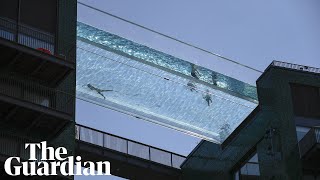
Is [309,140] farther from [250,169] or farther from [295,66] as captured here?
[295,66]

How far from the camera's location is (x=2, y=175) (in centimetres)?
4694

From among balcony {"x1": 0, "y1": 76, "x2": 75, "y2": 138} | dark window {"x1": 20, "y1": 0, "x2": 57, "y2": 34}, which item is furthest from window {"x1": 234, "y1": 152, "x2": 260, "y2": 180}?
dark window {"x1": 20, "y1": 0, "x2": 57, "y2": 34}

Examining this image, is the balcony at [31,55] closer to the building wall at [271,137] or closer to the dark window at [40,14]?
the dark window at [40,14]

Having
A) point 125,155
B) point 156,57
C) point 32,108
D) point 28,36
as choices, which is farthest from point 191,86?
point 32,108

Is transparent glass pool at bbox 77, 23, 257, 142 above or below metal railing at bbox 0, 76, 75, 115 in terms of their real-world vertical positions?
above

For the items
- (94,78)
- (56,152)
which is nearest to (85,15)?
(94,78)

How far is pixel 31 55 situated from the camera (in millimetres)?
49469

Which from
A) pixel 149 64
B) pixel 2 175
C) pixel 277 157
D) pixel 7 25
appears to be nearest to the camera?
pixel 2 175

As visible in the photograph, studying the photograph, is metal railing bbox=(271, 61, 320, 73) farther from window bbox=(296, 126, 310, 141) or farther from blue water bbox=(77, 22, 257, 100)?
window bbox=(296, 126, 310, 141)

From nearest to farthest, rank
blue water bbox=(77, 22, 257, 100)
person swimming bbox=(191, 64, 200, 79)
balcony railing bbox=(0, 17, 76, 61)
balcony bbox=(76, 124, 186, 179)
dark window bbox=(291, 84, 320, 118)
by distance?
1. balcony railing bbox=(0, 17, 76, 61)
2. dark window bbox=(291, 84, 320, 118)
3. blue water bbox=(77, 22, 257, 100)
4. balcony bbox=(76, 124, 186, 179)
5. person swimming bbox=(191, 64, 200, 79)

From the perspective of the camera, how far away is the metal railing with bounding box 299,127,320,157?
55150mm

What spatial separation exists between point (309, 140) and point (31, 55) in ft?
52.6

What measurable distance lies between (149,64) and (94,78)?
3.47m

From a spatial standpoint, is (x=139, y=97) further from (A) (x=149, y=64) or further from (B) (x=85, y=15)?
(B) (x=85, y=15)
